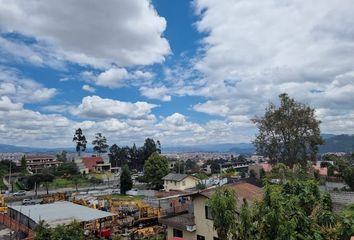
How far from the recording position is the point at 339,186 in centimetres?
4331

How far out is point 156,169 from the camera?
2653 inches

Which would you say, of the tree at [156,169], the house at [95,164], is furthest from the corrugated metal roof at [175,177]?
the house at [95,164]

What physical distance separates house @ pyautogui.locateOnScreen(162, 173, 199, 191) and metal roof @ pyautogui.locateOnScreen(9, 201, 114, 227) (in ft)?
109

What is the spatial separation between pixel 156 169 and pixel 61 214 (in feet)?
139

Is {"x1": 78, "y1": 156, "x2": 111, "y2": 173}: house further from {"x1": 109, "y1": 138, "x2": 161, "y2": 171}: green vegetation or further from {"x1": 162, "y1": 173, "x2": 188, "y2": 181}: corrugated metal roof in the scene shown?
{"x1": 162, "y1": 173, "x2": 188, "y2": 181}: corrugated metal roof

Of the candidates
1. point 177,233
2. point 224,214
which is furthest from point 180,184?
point 224,214

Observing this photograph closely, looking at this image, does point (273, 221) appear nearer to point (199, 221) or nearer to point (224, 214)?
point (224, 214)

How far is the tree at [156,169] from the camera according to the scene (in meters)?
66.9

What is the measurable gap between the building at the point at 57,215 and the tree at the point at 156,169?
35.4m

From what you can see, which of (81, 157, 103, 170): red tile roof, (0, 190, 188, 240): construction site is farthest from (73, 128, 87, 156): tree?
(0, 190, 188, 240): construction site

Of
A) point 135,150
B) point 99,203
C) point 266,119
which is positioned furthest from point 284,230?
point 135,150

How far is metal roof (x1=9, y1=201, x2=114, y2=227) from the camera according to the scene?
2341 centimetres

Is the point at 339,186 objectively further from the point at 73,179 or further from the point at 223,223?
the point at 73,179

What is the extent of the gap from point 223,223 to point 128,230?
73.7ft
